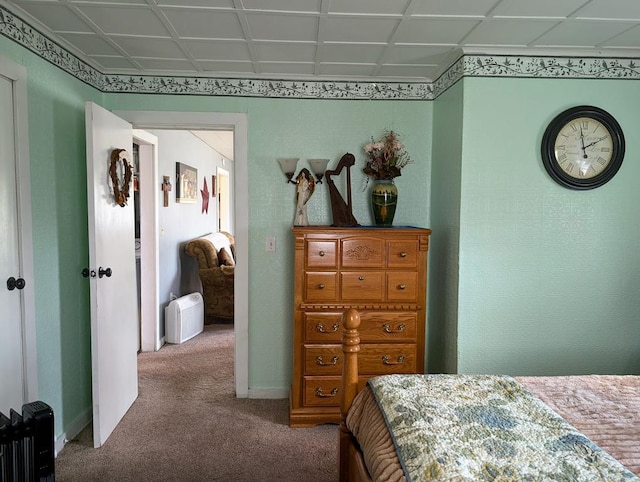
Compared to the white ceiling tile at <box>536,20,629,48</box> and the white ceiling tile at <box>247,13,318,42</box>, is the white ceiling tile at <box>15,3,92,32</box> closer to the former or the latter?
the white ceiling tile at <box>247,13,318,42</box>

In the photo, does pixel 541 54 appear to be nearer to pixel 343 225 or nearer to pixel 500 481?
pixel 343 225

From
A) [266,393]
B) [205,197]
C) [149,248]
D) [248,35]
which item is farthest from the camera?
[205,197]

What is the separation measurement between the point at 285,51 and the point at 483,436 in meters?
2.25

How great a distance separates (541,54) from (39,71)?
274 centimetres

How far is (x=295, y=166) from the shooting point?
319cm

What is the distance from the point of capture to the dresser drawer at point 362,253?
2.86m

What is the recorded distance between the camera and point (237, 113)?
10.6 ft

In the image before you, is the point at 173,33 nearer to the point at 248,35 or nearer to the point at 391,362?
the point at 248,35

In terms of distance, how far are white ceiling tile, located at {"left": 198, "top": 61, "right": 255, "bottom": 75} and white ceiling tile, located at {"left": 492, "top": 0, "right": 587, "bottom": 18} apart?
1.53 m

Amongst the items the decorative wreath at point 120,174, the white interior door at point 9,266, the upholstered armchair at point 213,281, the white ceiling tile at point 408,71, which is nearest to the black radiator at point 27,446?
the white interior door at point 9,266

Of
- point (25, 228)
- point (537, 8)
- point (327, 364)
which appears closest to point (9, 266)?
point (25, 228)

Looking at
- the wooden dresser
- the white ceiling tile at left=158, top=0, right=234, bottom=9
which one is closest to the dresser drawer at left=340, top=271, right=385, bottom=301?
the wooden dresser

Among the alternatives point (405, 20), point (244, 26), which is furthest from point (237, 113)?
point (405, 20)

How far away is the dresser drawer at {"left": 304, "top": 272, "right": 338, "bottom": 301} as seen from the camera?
287 cm
